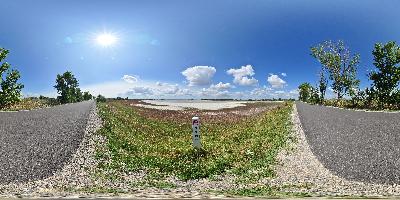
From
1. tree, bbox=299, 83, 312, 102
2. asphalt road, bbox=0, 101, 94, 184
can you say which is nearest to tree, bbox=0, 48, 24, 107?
asphalt road, bbox=0, 101, 94, 184

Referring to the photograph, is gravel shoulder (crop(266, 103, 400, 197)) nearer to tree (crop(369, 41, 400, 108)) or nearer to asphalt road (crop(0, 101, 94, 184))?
asphalt road (crop(0, 101, 94, 184))

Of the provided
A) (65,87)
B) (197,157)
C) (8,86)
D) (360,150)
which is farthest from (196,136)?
(65,87)

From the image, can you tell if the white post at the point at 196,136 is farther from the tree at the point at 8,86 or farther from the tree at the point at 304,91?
the tree at the point at 304,91

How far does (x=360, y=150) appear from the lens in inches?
632

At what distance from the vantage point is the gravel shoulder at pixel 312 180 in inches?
370

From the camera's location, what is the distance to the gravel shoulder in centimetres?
940

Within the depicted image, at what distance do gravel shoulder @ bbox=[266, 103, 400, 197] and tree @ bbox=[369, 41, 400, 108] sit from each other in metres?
47.0

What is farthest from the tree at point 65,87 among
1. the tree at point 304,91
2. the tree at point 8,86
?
the tree at point 304,91

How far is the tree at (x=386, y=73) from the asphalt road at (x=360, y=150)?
1518 inches

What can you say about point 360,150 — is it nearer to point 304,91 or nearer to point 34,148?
point 34,148

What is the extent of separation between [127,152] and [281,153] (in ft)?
21.3

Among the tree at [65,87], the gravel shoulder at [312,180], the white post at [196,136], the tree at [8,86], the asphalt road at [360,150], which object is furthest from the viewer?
the tree at [65,87]

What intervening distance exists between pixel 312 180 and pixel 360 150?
5.49 metres

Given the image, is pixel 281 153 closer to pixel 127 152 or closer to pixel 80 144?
pixel 127 152
